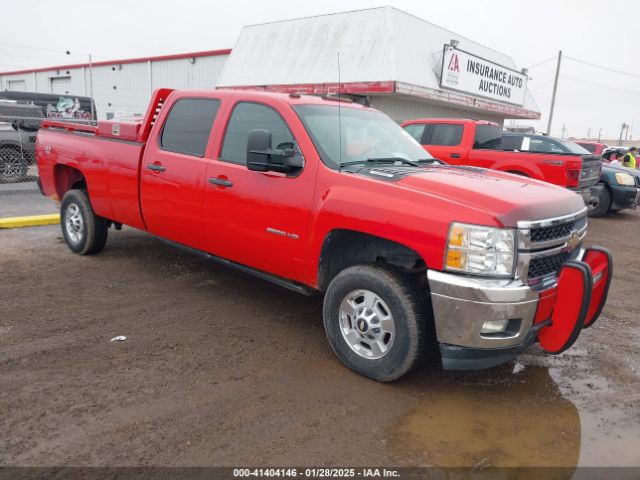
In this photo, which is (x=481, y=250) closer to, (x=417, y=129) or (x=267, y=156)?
(x=267, y=156)

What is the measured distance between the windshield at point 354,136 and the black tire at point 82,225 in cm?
330

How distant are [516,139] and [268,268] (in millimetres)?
7907

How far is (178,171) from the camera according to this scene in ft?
15.7

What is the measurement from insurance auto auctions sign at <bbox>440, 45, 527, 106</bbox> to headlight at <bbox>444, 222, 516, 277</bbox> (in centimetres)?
1653

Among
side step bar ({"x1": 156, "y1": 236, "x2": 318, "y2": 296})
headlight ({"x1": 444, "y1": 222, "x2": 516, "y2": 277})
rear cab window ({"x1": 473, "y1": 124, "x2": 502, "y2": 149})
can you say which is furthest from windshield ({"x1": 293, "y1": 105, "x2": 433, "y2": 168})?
rear cab window ({"x1": 473, "y1": 124, "x2": 502, "y2": 149})

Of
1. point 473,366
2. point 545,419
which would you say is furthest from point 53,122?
point 545,419

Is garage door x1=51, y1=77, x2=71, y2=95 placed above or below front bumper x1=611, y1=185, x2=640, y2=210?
above

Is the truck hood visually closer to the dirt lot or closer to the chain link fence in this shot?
the dirt lot

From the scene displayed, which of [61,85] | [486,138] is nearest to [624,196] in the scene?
[486,138]

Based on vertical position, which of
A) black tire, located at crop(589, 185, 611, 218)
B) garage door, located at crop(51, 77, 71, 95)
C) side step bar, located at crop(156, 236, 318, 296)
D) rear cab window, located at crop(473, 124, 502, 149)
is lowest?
black tire, located at crop(589, 185, 611, 218)

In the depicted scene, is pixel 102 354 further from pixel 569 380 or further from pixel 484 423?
pixel 569 380

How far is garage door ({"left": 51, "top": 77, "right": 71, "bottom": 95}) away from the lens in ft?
129

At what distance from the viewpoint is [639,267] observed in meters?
7.37

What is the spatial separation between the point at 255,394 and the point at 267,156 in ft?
5.72
